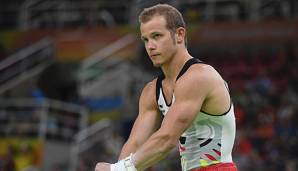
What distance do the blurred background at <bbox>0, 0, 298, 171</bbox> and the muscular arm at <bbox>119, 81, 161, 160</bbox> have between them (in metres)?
8.79

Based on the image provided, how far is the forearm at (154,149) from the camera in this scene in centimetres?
445

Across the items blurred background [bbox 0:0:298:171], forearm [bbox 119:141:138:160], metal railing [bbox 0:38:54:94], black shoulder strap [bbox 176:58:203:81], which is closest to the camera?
black shoulder strap [bbox 176:58:203:81]

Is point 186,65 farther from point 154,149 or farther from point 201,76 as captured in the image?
point 154,149

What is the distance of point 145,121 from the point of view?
517 centimetres

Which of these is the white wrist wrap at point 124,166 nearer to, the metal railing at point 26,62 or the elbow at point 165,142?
the elbow at point 165,142

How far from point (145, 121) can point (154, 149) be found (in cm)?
73

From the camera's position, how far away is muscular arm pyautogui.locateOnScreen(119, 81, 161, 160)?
16.7 feet

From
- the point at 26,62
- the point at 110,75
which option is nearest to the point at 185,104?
the point at 110,75

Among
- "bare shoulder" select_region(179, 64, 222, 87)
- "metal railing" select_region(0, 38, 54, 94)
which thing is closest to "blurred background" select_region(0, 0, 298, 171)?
"metal railing" select_region(0, 38, 54, 94)

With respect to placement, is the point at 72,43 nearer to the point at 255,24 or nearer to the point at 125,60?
the point at 125,60

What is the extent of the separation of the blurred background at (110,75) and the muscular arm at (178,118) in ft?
30.5

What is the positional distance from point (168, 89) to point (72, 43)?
15313 mm

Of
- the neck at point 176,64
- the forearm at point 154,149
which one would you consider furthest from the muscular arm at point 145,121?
the forearm at point 154,149

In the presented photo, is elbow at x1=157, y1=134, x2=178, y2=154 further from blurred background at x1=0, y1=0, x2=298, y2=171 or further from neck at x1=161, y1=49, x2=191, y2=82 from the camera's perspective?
blurred background at x1=0, y1=0, x2=298, y2=171
